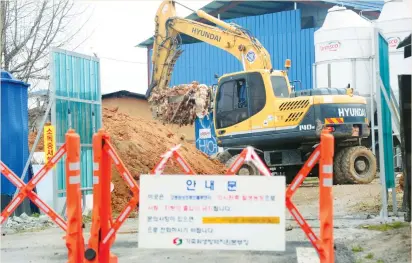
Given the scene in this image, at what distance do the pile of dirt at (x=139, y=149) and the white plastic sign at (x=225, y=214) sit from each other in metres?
7.16

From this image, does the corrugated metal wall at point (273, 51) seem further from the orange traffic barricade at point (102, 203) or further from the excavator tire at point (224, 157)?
the orange traffic barricade at point (102, 203)

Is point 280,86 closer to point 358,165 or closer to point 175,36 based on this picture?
point 358,165

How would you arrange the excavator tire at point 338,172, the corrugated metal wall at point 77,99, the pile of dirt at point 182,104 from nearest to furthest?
the corrugated metal wall at point 77,99 < the excavator tire at point 338,172 < the pile of dirt at point 182,104

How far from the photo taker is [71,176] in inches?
263

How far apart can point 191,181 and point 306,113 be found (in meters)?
12.0

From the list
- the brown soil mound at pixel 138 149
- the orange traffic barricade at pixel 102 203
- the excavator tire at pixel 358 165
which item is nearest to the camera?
the orange traffic barricade at pixel 102 203

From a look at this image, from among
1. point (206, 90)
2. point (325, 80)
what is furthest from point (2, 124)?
point (206, 90)

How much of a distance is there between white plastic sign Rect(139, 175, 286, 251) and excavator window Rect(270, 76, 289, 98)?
1247 cm

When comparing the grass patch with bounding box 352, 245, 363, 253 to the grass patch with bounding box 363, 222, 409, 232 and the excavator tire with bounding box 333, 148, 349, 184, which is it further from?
the excavator tire with bounding box 333, 148, 349, 184

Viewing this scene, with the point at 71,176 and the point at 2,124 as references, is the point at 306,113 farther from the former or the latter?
the point at 71,176

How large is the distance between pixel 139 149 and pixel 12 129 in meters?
4.30

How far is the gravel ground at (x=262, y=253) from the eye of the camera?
7570 mm

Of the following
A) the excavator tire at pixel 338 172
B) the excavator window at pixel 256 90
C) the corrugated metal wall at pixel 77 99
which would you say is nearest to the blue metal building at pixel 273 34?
the excavator window at pixel 256 90

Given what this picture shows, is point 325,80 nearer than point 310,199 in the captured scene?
No
